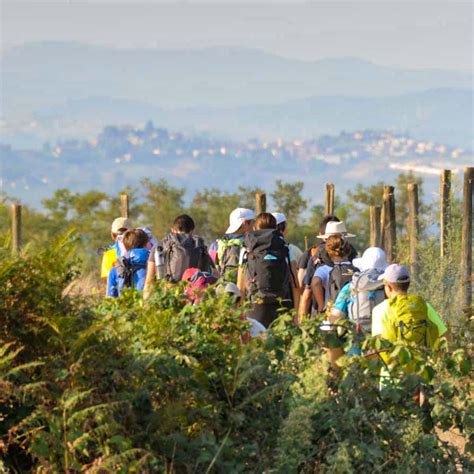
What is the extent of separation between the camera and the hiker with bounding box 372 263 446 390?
855 centimetres

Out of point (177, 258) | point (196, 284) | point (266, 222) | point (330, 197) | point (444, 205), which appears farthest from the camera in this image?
point (330, 197)

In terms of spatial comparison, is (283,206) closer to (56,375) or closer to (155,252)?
(155,252)

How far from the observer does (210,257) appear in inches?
471

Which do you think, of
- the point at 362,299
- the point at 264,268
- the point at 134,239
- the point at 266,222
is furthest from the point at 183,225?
the point at 362,299

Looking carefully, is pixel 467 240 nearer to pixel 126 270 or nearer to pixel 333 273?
pixel 333 273

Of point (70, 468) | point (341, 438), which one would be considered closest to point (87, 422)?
point (70, 468)

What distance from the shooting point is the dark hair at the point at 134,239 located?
1212 centimetres

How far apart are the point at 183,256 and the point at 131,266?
2.01ft

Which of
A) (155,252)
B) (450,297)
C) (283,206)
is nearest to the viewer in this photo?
(155,252)

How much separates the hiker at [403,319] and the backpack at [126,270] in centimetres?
379

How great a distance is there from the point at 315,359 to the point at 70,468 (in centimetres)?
178

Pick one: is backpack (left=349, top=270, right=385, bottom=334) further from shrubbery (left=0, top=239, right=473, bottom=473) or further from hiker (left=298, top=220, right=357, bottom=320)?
hiker (left=298, top=220, right=357, bottom=320)

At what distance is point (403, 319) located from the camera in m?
8.55

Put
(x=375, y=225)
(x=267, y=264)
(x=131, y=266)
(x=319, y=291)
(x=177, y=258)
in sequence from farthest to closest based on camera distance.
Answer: (x=375, y=225)
(x=131, y=266)
(x=177, y=258)
(x=319, y=291)
(x=267, y=264)
